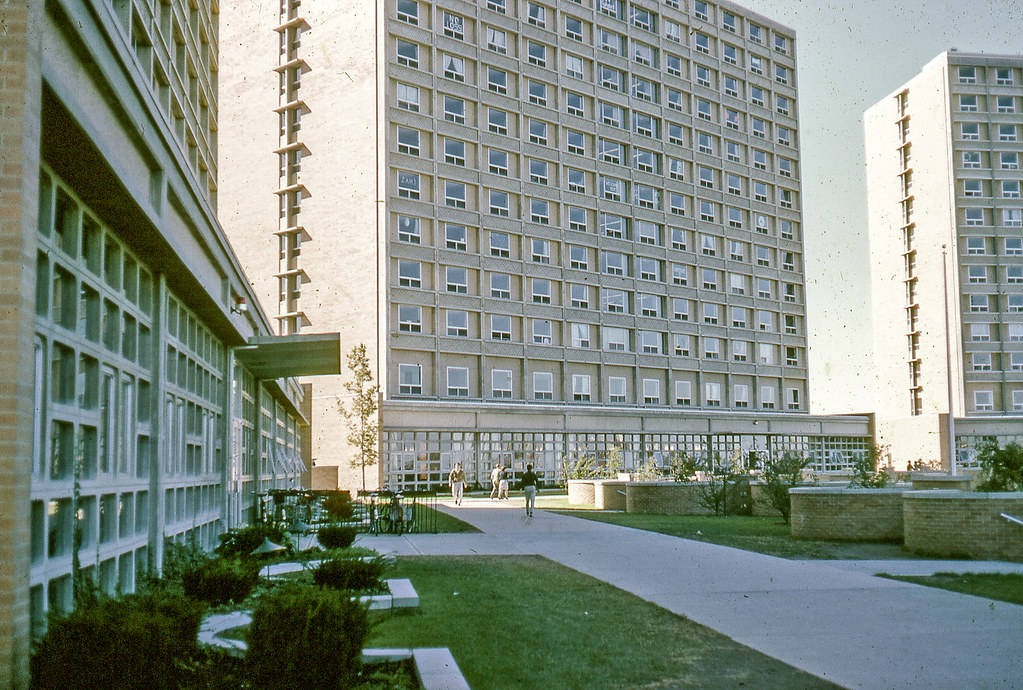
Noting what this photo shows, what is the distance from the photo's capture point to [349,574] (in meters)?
10.5

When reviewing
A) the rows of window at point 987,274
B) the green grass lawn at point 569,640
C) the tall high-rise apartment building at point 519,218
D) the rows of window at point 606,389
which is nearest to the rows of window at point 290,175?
the tall high-rise apartment building at point 519,218

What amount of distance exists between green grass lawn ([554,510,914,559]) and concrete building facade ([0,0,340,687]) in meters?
10.4

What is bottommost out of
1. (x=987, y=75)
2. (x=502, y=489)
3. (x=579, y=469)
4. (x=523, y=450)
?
(x=502, y=489)

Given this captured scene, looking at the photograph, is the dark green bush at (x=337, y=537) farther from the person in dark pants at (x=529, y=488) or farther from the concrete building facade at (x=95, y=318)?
the person in dark pants at (x=529, y=488)

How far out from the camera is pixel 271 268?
6406 cm

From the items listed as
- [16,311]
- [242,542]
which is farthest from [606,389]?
[16,311]

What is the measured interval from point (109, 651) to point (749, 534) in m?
18.9

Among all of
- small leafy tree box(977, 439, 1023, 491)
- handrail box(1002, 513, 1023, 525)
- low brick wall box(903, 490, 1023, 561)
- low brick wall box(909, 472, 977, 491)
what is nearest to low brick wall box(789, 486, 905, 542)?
small leafy tree box(977, 439, 1023, 491)

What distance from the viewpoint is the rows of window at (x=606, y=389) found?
6188 centimetres

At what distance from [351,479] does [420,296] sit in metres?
11.6

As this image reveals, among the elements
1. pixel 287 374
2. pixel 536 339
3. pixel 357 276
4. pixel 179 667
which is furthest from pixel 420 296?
pixel 179 667

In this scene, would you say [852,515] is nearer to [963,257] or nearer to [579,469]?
[579,469]

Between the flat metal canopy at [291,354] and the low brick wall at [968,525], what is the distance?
37.2ft

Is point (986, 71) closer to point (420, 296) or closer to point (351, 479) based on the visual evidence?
point (420, 296)
